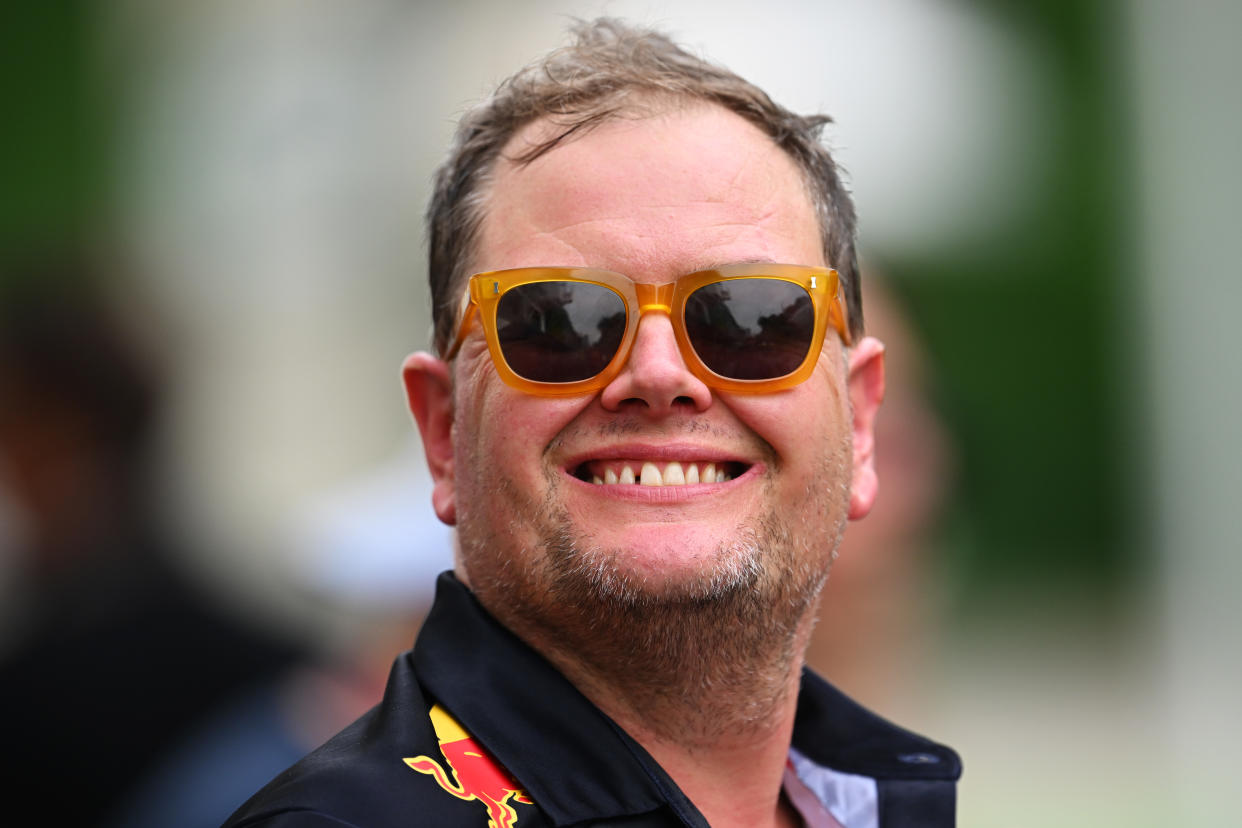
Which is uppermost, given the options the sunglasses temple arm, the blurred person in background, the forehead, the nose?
the forehead

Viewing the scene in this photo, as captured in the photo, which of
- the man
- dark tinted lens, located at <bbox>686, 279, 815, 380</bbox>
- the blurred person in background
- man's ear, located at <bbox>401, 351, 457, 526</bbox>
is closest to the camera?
the man

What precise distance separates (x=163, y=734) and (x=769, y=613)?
6.54 feet

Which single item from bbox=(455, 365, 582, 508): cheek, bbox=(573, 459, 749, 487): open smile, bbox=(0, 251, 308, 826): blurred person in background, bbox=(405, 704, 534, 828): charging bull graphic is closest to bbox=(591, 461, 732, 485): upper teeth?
bbox=(573, 459, 749, 487): open smile

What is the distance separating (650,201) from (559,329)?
0.27 metres

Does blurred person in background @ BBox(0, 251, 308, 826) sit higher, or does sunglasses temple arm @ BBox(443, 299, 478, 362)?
sunglasses temple arm @ BBox(443, 299, 478, 362)

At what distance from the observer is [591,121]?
246cm

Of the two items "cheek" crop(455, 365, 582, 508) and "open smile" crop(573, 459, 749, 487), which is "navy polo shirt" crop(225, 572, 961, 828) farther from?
"open smile" crop(573, 459, 749, 487)

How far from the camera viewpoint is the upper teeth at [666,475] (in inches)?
88.4

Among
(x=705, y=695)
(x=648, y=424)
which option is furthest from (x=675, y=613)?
(x=648, y=424)

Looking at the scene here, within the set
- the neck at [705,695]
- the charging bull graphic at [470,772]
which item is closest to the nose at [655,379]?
the neck at [705,695]

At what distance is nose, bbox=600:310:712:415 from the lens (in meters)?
2.23

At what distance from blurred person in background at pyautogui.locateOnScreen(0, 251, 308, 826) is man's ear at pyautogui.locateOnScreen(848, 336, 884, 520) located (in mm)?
1905

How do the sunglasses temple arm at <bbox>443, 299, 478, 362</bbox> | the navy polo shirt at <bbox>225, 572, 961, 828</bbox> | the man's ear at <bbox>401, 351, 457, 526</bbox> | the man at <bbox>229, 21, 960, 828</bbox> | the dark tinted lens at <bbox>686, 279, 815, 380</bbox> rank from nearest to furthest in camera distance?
the navy polo shirt at <bbox>225, 572, 961, 828</bbox>, the man at <bbox>229, 21, 960, 828</bbox>, the dark tinted lens at <bbox>686, 279, 815, 380</bbox>, the sunglasses temple arm at <bbox>443, 299, 478, 362</bbox>, the man's ear at <bbox>401, 351, 457, 526</bbox>

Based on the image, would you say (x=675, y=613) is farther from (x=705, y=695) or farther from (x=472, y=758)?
(x=472, y=758)
